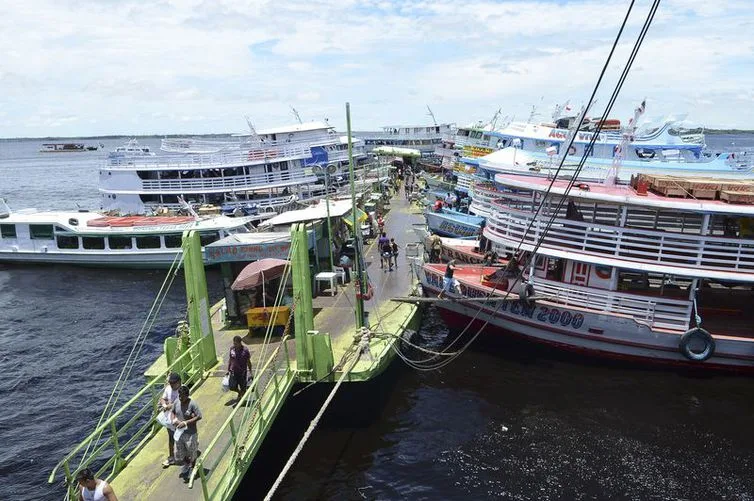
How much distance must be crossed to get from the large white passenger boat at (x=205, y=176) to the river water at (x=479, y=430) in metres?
23.0

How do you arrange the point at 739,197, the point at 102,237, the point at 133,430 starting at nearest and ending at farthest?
the point at 739,197
the point at 133,430
the point at 102,237

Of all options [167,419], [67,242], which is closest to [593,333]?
[167,419]

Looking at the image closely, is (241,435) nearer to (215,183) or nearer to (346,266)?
(346,266)

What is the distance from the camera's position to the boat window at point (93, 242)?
35812 millimetres

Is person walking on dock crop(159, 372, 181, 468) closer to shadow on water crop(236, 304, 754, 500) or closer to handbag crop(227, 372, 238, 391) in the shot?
handbag crop(227, 372, 238, 391)

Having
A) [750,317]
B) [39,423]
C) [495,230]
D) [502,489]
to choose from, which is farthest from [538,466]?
[39,423]

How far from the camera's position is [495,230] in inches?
806

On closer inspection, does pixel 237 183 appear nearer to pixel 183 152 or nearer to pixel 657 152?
pixel 183 152

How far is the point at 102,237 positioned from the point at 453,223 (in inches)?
900

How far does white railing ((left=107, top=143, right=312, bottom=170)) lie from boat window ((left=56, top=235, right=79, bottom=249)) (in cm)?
898

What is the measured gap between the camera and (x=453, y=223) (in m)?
33.3

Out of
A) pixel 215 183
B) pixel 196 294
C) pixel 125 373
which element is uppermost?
pixel 215 183

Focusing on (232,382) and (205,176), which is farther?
(205,176)

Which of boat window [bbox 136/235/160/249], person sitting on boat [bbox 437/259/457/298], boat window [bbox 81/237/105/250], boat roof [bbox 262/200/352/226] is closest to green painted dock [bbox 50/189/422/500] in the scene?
person sitting on boat [bbox 437/259/457/298]
